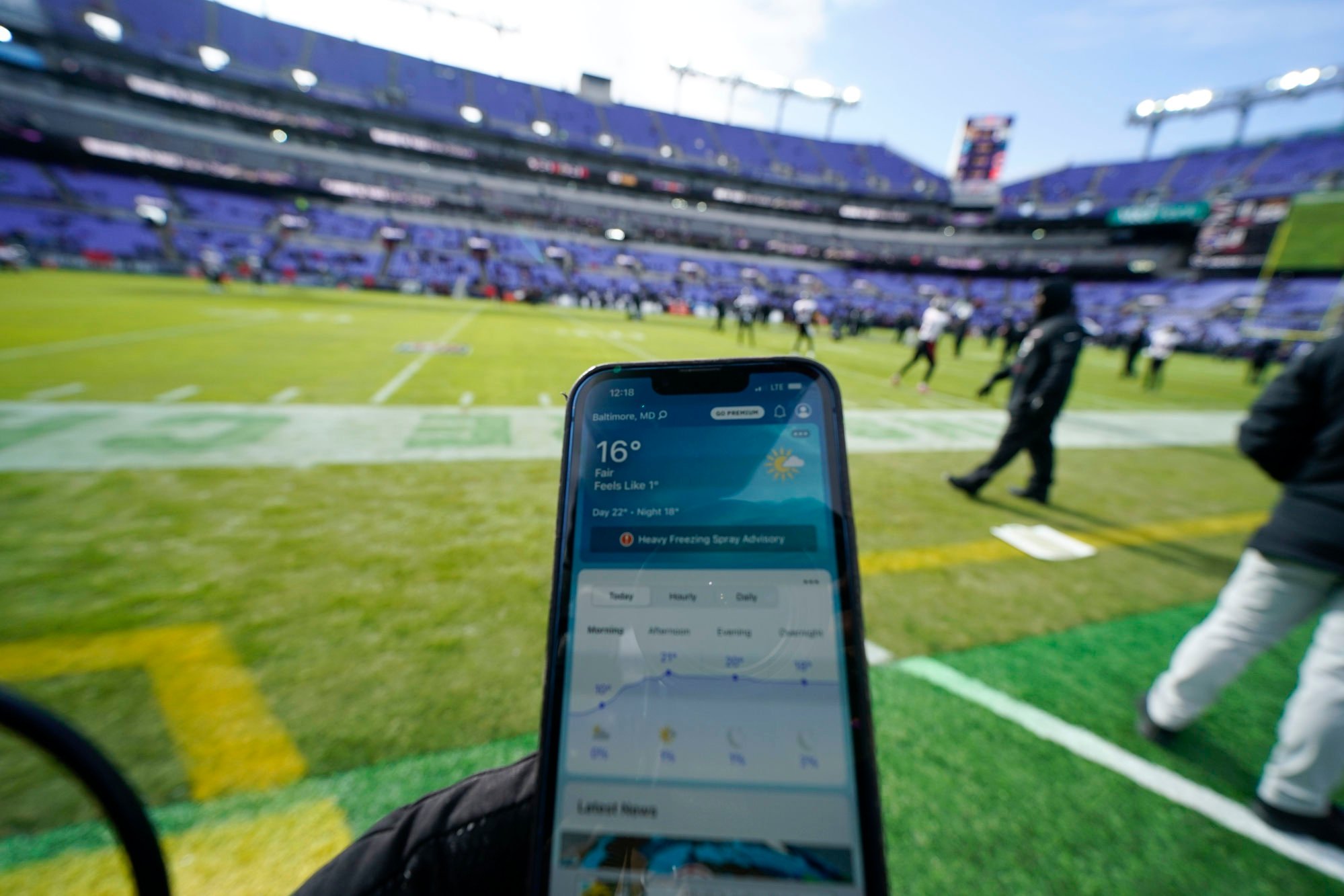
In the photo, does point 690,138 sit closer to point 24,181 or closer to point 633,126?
point 633,126


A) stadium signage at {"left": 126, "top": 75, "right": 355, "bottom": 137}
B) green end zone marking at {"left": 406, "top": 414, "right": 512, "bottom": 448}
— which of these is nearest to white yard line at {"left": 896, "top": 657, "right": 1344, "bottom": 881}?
green end zone marking at {"left": 406, "top": 414, "right": 512, "bottom": 448}

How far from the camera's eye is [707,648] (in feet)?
3.89

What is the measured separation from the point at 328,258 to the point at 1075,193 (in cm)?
7481

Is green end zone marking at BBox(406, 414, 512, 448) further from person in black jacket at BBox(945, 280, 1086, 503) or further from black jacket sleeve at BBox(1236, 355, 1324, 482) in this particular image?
black jacket sleeve at BBox(1236, 355, 1324, 482)

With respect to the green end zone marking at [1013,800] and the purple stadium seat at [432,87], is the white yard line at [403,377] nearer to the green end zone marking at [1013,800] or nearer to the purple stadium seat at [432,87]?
the green end zone marking at [1013,800]

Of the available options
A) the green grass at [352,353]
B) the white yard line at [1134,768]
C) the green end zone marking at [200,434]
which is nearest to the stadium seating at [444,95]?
the green grass at [352,353]

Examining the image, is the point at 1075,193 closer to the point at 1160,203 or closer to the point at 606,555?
the point at 1160,203

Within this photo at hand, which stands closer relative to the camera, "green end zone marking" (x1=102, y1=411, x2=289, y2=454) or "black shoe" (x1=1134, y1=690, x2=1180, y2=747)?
"black shoe" (x1=1134, y1=690, x2=1180, y2=747)

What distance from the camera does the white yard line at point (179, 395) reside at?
6.74 meters

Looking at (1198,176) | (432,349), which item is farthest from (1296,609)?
(1198,176)

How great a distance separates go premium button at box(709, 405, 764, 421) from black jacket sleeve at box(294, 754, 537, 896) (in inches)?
37.8

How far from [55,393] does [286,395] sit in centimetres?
251

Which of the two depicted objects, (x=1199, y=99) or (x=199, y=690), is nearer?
(x=199, y=690)

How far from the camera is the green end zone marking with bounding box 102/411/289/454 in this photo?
5.12 metres
